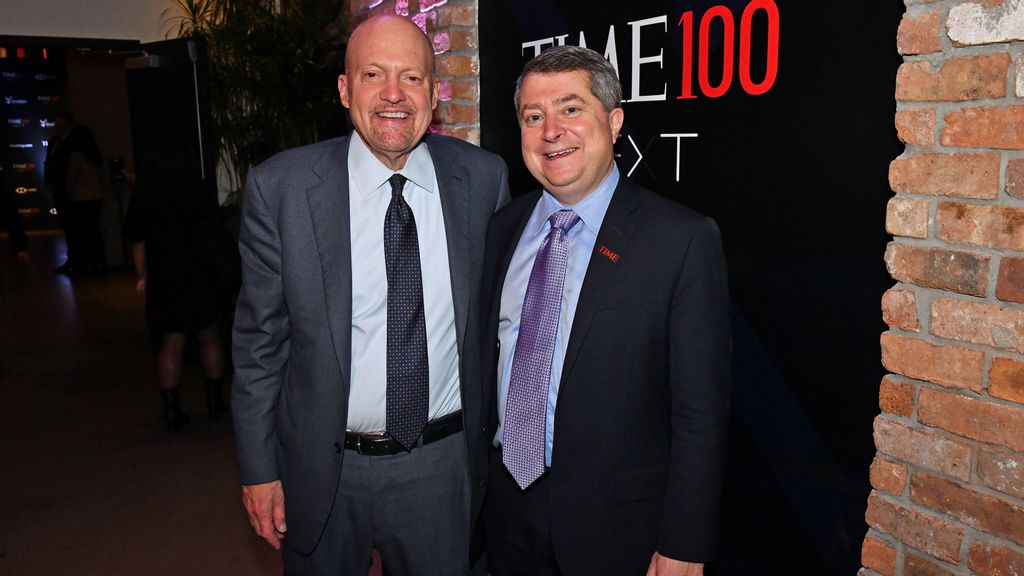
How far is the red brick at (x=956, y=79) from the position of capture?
1576 millimetres

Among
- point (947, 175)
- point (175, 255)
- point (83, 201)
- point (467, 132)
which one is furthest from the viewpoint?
point (83, 201)

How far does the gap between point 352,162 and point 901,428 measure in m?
1.45

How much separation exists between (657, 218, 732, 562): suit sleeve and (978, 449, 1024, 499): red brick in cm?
54

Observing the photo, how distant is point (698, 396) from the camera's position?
166 cm

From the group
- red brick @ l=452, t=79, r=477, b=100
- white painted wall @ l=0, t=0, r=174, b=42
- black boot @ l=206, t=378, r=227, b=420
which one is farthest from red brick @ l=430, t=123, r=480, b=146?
white painted wall @ l=0, t=0, r=174, b=42

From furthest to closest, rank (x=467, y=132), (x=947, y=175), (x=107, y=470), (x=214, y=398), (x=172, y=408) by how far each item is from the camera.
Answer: (x=214, y=398) < (x=172, y=408) < (x=107, y=470) < (x=467, y=132) < (x=947, y=175)

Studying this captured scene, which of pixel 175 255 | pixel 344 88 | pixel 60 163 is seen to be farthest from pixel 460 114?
pixel 60 163

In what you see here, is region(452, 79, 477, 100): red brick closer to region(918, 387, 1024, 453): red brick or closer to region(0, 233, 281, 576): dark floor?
region(0, 233, 281, 576): dark floor

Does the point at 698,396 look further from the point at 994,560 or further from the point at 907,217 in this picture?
the point at 994,560

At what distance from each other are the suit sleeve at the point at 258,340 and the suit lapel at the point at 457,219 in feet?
1.36

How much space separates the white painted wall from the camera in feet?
19.8

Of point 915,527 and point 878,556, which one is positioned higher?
point 915,527

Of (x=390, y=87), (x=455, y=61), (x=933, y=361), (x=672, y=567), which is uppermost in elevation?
(x=455, y=61)

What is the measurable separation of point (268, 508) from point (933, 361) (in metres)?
1.61
